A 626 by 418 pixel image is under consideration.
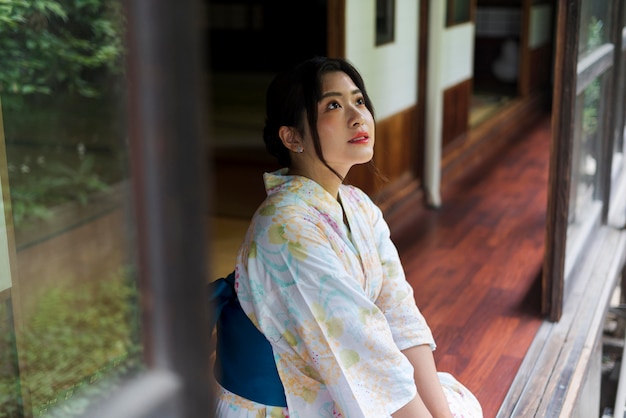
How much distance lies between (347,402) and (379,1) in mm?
2737

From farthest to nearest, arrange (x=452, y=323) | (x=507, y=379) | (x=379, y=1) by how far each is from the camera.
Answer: (x=379, y=1) → (x=452, y=323) → (x=507, y=379)

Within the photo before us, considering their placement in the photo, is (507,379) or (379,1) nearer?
(507,379)

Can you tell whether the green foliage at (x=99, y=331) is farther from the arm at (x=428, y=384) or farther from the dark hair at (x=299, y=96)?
the arm at (x=428, y=384)

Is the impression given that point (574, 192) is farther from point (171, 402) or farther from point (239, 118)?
point (239, 118)

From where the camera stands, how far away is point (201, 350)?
672 millimetres

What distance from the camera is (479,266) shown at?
3852 mm

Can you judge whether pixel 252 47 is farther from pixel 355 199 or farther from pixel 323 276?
pixel 323 276

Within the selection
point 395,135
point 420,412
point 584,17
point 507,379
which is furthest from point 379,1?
point 420,412

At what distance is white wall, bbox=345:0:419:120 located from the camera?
3.71 metres

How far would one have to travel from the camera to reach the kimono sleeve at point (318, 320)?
1709 mm

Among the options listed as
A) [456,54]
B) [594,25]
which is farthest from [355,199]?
[456,54]

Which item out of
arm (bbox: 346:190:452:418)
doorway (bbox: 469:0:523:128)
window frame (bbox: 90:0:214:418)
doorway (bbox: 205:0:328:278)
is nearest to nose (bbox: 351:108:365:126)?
arm (bbox: 346:190:452:418)

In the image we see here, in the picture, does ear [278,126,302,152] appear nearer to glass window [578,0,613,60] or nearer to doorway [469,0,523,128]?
glass window [578,0,613,60]

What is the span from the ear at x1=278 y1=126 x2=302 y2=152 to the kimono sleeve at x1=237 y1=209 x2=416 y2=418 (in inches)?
7.9
